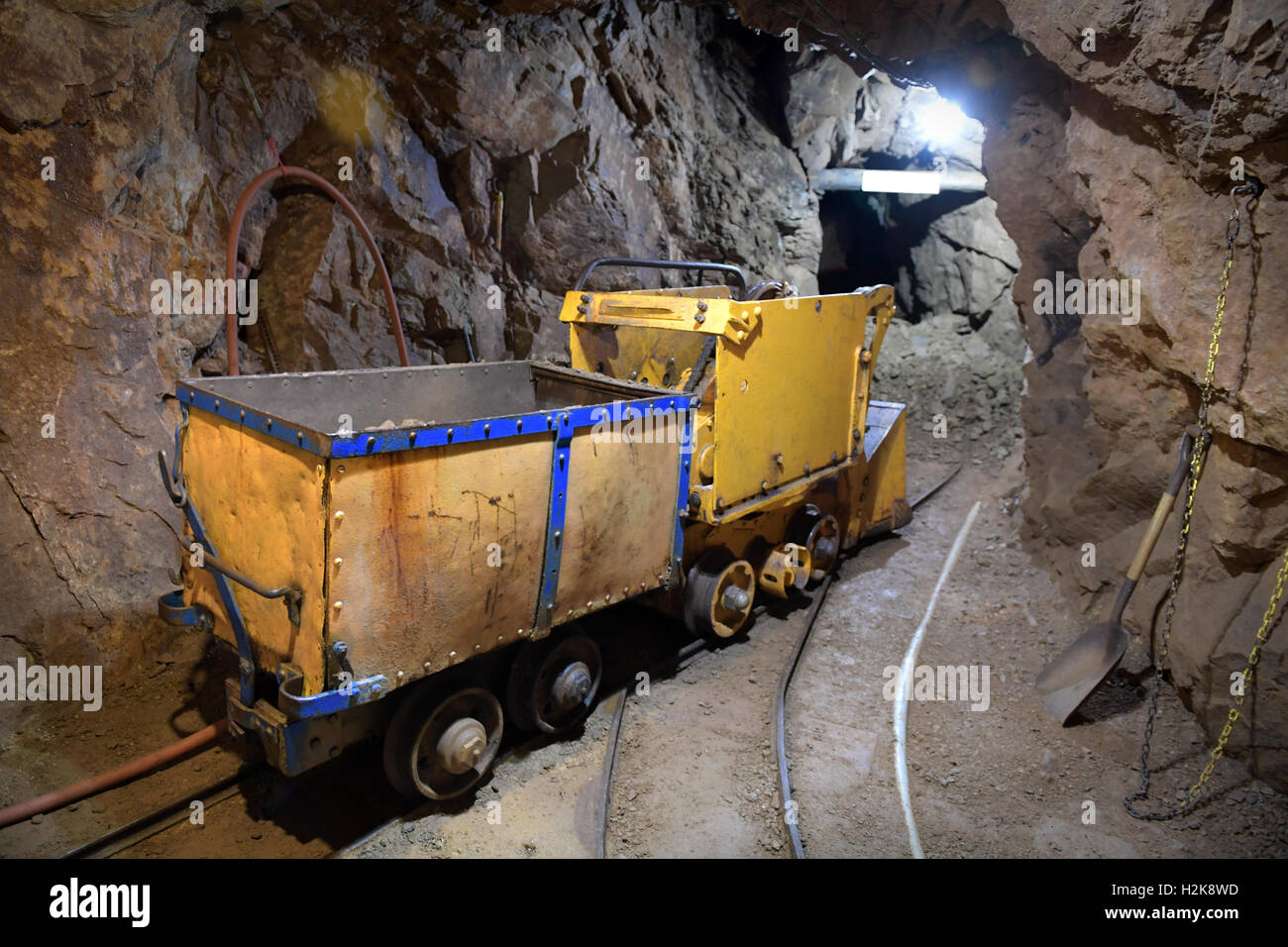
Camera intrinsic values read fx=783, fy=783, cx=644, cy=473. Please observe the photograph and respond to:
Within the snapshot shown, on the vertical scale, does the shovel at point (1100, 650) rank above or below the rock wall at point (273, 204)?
below

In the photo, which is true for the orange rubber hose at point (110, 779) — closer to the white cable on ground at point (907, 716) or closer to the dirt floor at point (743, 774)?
the dirt floor at point (743, 774)

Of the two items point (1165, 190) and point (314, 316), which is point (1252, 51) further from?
point (314, 316)

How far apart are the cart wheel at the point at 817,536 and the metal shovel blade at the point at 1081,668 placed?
1.88m

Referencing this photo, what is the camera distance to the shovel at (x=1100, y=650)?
4.80 meters

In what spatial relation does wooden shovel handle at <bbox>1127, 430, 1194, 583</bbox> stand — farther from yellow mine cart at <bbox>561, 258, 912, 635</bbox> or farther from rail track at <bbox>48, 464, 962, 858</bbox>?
rail track at <bbox>48, 464, 962, 858</bbox>

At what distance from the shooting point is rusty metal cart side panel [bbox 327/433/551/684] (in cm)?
326

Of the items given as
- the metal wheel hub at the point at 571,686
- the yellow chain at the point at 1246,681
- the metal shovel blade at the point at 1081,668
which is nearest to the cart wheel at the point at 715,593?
the metal wheel hub at the point at 571,686

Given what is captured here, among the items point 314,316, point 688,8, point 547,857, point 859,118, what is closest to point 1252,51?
point 547,857

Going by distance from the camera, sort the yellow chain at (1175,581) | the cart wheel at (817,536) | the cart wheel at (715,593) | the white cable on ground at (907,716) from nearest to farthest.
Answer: the white cable on ground at (907,716), the yellow chain at (1175,581), the cart wheel at (715,593), the cart wheel at (817,536)

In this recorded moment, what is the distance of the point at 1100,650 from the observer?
16.9ft

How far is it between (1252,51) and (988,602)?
4.18 metres

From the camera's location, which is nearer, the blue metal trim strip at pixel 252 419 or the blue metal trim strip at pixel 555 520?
the blue metal trim strip at pixel 252 419

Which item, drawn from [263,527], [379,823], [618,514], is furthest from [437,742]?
[618,514]

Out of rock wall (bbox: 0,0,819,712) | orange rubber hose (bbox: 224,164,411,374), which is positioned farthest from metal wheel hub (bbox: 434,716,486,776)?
orange rubber hose (bbox: 224,164,411,374)
